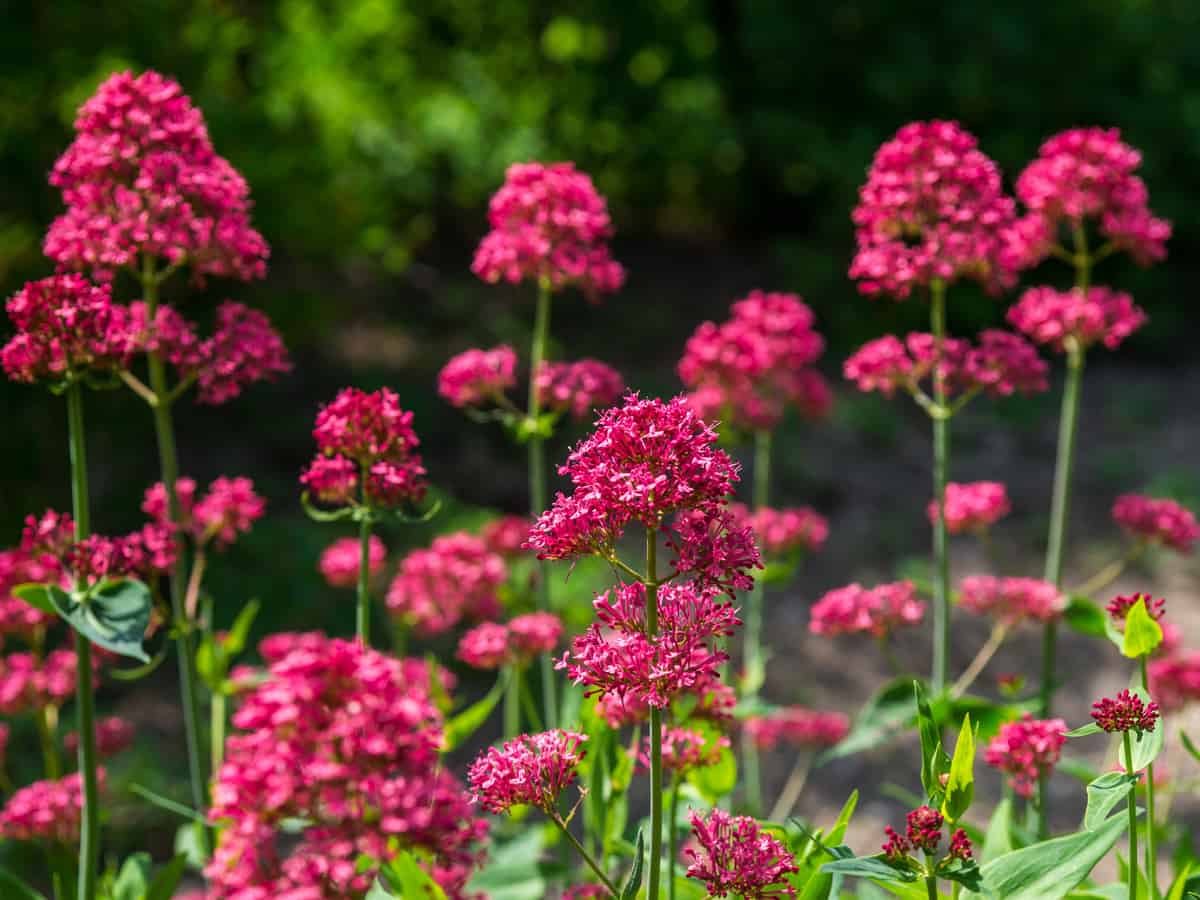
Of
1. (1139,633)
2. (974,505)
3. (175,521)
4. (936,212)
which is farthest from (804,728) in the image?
(1139,633)

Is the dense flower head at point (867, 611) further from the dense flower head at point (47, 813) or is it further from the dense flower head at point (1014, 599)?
the dense flower head at point (47, 813)

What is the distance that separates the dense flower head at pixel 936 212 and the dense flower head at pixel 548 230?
668 mm

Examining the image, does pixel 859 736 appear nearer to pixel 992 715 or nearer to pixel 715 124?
pixel 992 715

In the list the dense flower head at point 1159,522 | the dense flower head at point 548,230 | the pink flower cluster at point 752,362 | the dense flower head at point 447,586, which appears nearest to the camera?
the dense flower head at point 548,230

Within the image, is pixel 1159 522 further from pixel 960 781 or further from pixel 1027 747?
pixel 960 781

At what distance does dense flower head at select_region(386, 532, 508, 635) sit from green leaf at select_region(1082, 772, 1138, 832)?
7.11ft

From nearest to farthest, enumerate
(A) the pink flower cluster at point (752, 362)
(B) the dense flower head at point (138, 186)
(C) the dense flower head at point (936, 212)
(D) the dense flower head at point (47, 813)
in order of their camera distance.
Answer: (B) the dense flower head at point (138, 186), (D) the dense flower head at point (47, 813), (C) the dense flower head at point (936, 212), (A) the pink flower cluster at point (752, 362)

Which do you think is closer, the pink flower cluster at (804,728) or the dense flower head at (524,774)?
the dense flower head at (524,774)

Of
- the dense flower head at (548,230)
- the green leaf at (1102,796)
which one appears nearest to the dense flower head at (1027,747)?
the green leaf at (1102,796)

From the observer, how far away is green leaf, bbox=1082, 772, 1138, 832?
1.78 meters

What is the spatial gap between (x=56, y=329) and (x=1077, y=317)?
2397mm

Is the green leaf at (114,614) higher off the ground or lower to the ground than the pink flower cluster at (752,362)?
lower

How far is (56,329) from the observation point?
7.45ft

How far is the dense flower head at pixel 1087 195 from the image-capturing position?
3328 millimetres
